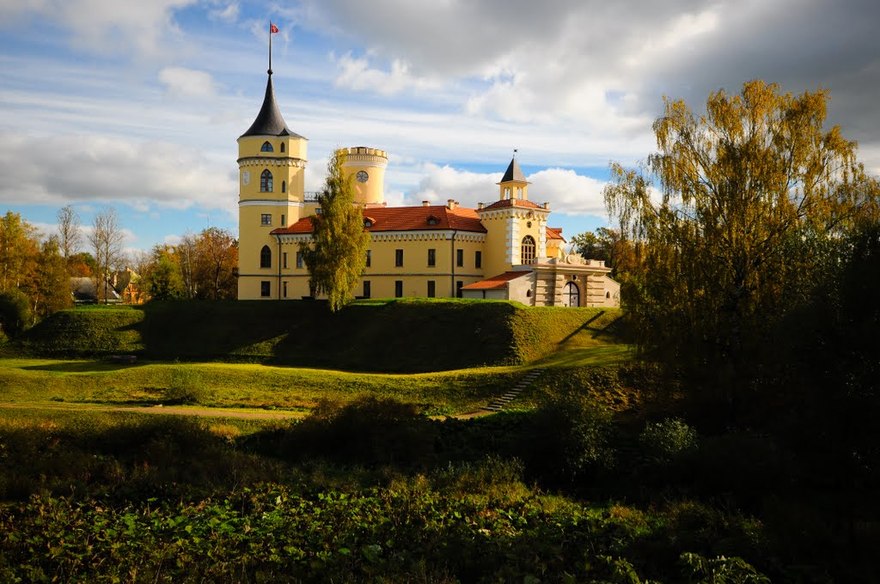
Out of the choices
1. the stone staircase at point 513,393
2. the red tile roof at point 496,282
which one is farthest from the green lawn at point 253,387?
the red tile roof at point 496,282

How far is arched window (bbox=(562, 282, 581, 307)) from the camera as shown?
4750 cm

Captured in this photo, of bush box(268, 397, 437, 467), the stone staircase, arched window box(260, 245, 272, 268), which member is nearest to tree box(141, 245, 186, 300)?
arched window box(260, 245, 272, 268)

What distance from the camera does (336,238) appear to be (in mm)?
44875

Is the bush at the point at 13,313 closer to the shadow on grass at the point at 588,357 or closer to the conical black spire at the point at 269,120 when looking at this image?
the conical black spire at the point at 269,120

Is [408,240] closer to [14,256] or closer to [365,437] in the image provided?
[365,437]

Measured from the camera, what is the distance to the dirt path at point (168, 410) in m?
27.5

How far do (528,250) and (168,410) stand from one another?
2911cm

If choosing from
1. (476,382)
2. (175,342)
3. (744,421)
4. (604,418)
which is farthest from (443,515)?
(175,342)

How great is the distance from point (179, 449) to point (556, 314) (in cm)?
2648

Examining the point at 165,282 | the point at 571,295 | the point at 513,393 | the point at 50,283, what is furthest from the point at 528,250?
the point at 50,283

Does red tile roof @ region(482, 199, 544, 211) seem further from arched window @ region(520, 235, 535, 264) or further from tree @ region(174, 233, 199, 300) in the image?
tree @ region(174, 233, 199, 300)

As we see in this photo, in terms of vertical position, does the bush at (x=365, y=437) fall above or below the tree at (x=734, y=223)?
below

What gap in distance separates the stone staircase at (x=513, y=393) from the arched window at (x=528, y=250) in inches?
712

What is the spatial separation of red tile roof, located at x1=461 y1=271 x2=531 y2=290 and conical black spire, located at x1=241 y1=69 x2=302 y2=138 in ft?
67.3
